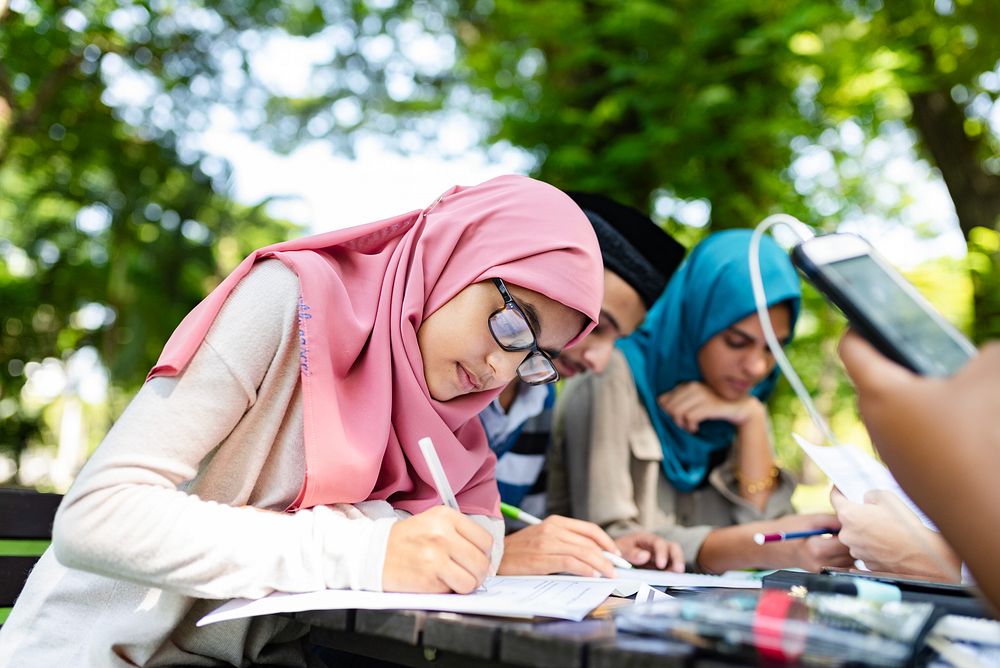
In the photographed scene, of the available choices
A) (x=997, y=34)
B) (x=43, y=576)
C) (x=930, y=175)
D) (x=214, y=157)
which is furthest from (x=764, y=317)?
(x=214, y=157)

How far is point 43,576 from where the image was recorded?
127 cm

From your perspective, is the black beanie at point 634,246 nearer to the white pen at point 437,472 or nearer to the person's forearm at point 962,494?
the white pen at point 437,472

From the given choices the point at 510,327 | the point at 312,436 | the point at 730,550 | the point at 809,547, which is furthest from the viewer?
the point at 730,550

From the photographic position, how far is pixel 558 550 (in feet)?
5.08

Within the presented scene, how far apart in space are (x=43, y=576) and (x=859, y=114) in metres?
3.61

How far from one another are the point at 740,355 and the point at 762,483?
0.38 meters

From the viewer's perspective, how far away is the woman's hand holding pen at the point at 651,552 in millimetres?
1880

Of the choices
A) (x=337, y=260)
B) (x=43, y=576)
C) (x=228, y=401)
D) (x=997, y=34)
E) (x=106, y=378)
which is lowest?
(x=106, y=378)

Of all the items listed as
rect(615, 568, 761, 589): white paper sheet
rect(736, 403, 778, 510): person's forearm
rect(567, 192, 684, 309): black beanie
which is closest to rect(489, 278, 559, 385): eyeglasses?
rect(615, 568, 761, 589): white paper sheet

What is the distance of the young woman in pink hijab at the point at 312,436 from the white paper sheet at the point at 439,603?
0.09ft

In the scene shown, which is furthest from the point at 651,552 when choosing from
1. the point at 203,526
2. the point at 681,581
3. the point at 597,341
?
the point at 203,526

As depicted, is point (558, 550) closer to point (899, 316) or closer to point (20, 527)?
point (899, 316)

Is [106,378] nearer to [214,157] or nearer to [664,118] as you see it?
[214,157]

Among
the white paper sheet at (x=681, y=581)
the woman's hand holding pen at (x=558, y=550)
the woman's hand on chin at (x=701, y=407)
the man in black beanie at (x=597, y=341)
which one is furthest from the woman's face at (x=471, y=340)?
the woman's hand on chin at (x=701, y=407)
